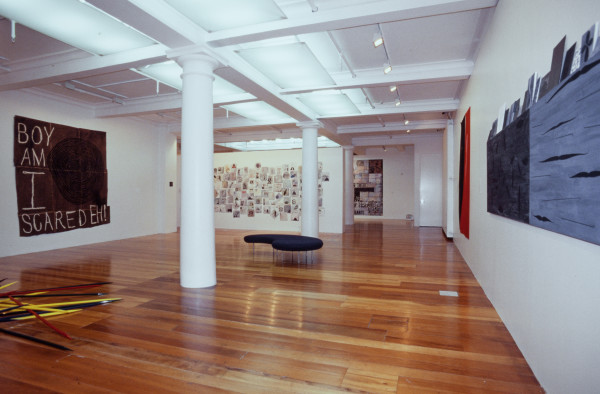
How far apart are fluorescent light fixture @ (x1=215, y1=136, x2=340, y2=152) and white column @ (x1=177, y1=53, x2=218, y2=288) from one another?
362 inches

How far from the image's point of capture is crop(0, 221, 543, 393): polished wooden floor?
8.43 ft

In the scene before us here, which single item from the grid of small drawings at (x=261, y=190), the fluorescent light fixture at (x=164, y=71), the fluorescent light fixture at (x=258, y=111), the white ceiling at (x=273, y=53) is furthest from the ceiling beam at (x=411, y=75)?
the grid of small drawings at (x=261, y=190)

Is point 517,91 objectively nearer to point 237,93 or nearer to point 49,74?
point 237,93

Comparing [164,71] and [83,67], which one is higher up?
[164,71]

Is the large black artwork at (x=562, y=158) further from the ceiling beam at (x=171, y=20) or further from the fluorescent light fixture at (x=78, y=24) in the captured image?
the fluorescent light fixture at (x=78, y=24)

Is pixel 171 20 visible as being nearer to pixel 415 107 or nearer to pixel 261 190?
pixel 415 107

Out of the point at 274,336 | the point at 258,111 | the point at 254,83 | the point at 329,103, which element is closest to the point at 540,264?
the point at 274,336

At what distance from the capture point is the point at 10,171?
748 cm

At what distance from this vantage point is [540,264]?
250 cm

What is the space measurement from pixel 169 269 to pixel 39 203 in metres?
4.11

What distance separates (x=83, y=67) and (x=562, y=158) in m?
6.56

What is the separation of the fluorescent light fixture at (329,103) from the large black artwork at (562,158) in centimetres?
516

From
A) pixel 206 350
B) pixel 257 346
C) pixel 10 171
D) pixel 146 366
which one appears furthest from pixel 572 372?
pixel 10 171

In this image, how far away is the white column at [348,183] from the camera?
45.9 feet
